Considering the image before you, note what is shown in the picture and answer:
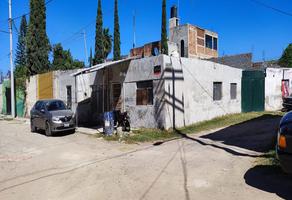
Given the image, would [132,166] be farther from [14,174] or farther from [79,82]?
[79,82]

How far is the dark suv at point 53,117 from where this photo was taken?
15.3 metres

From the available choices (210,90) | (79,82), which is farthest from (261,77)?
(79,82)

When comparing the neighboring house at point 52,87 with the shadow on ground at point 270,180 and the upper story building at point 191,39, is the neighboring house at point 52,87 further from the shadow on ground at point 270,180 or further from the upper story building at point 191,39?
the upper story building at point 191,39

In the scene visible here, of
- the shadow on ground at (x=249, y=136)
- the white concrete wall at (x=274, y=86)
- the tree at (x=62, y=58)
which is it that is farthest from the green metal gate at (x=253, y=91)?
the tree at (x=62, y=58)

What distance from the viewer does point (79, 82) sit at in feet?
67.8

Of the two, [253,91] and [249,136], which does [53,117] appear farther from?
[253,91]

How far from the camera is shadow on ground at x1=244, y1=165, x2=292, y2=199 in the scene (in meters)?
5.90

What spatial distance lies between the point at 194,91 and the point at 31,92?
1821 centimetres

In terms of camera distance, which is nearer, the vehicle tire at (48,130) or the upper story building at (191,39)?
the vehicle tire at (48,130)

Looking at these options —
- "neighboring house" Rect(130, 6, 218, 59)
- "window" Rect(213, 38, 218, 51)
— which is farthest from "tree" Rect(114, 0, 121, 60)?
"window" Rect(213, 38, 218, 51)

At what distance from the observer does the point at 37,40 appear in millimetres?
30781

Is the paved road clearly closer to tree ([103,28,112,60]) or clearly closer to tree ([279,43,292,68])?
tree ([103,28,112,60])

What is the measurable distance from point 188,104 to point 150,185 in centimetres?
960

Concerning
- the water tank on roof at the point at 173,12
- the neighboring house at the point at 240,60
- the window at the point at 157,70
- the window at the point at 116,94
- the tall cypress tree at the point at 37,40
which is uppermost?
the water tank on roof at the point at 173,12
